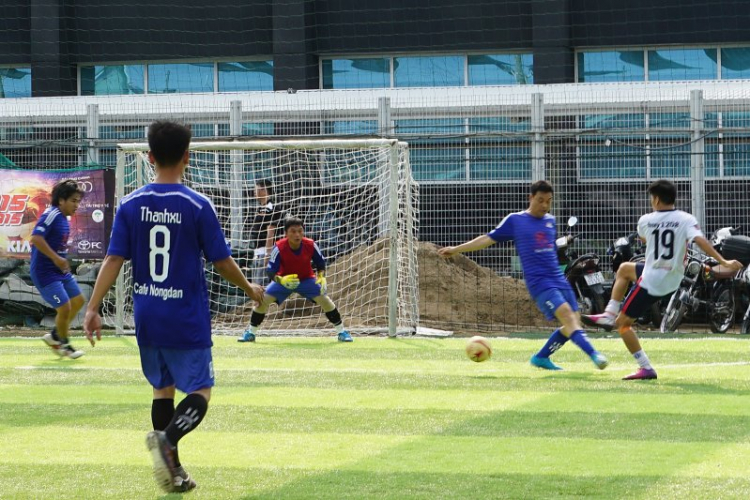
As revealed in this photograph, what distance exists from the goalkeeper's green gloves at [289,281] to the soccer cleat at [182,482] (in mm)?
10722

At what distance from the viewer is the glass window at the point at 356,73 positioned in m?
28.0

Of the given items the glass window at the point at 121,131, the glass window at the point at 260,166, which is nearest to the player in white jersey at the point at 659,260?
the glass window at the point at 260,166

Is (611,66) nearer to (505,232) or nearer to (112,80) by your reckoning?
(112,80)

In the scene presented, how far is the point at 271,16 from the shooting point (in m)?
28.1

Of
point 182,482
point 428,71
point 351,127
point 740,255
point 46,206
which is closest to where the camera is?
point 182,482

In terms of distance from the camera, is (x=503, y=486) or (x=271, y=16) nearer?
(x=503, y=486)

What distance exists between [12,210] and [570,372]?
36.1 feet

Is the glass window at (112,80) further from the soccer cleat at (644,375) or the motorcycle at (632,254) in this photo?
the soccer cleat at (644,375)

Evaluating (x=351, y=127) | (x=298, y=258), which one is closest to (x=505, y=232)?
(x=298, y=258)

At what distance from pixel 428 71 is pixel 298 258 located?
11953 mm

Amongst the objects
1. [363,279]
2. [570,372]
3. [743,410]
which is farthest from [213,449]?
[363,279]

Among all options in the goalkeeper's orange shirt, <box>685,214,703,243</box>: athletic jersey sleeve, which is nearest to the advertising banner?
the goalkeeper's orange shirt

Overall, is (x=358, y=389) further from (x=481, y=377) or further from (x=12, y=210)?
(x=12, y=210)

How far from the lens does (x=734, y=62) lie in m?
26.6
